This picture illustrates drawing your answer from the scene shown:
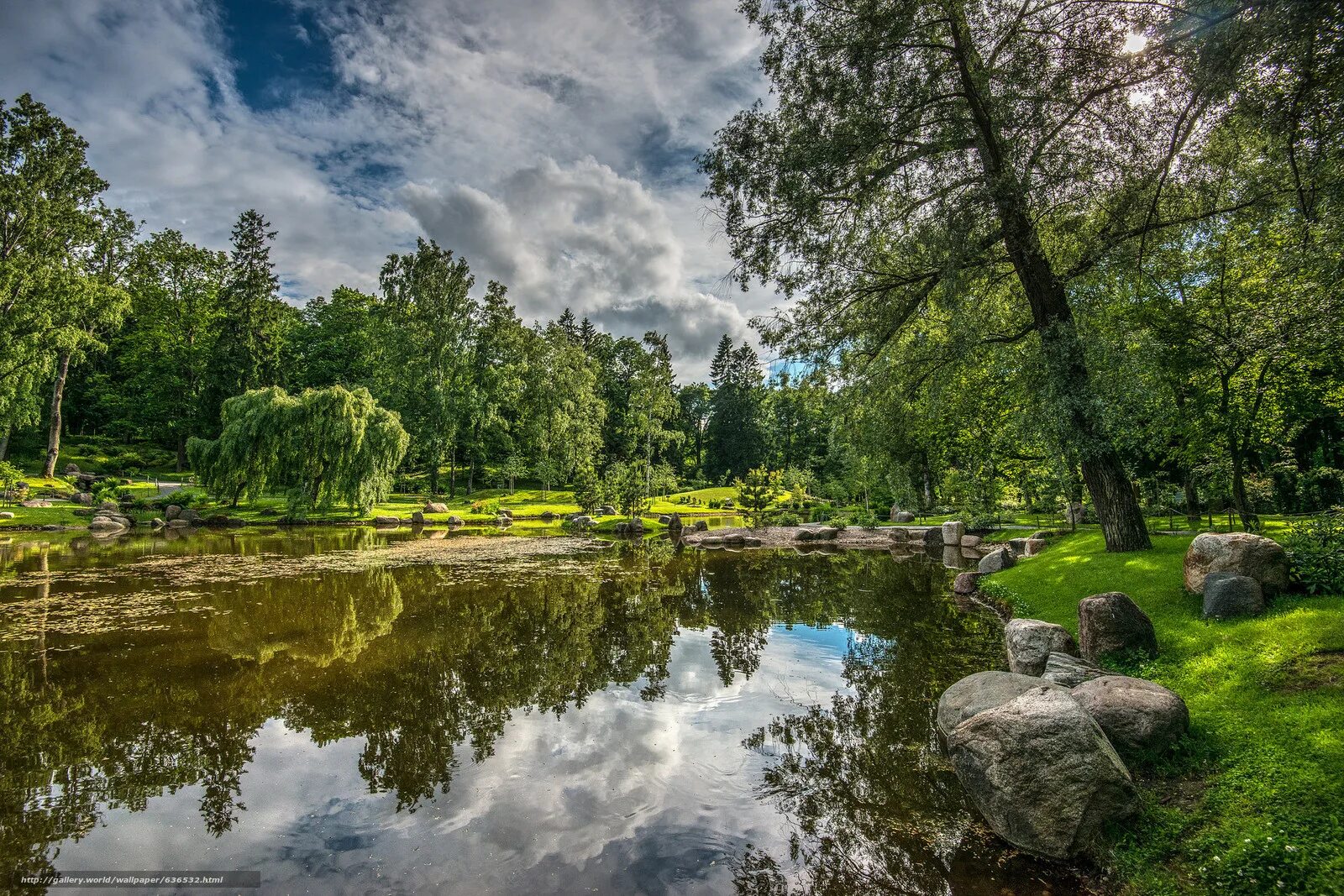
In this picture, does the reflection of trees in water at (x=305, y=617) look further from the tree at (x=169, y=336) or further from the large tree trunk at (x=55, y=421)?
the tree at (x=169, y=336)

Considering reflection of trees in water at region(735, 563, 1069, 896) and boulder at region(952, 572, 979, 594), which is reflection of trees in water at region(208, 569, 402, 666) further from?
boulder at region(952, 572, 979, 594)

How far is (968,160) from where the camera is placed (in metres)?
11.5

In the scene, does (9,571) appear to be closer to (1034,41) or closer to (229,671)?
(229,671)

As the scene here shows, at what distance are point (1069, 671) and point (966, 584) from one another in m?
8.16

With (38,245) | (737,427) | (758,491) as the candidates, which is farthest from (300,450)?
(737,427)

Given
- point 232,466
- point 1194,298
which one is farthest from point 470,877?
point 232,466

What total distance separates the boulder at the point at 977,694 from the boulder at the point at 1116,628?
1.98m

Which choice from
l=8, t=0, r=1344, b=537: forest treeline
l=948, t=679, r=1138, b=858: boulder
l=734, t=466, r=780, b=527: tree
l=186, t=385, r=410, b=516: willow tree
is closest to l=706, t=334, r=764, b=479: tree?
l=734, t=466, r=780, b=527: tree

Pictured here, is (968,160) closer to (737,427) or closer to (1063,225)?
(1063,225)

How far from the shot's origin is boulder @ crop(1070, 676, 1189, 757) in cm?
479

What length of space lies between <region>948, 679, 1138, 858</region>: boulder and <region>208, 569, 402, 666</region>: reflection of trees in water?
8.70 m

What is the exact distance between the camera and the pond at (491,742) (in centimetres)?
420

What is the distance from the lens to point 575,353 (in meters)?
48.2

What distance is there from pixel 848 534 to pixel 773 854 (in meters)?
25.1
